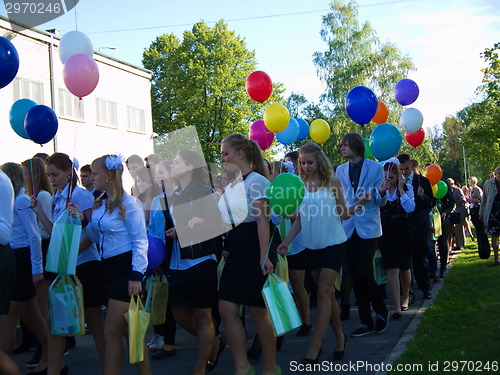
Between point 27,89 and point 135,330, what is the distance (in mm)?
20698

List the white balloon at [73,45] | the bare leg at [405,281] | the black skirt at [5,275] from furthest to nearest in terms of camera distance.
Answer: the bare leg at [405,281] → the white balloon at [73,45] → the black skirt at [5,275]

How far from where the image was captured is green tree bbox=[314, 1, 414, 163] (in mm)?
42406

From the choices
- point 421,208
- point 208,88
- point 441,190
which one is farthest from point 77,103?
point 421,208

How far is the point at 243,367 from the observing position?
4.54 metres

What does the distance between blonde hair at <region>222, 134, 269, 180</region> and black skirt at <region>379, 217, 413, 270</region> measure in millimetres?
3328

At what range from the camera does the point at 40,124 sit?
6.62m

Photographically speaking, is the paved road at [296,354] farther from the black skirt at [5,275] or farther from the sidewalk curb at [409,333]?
the black skirt at [5,275]

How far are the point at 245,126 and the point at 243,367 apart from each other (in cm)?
3249

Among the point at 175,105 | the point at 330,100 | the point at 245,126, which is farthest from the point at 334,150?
the point at 175,105

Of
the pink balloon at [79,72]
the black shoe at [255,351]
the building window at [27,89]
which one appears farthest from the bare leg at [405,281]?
the building window at [27,89]

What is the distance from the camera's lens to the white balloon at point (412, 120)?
31.9 ft

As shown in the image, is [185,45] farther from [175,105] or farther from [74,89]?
[74,89]

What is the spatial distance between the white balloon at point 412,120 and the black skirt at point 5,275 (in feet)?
23.4

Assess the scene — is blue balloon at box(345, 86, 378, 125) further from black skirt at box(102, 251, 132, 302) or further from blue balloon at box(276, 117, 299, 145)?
black skirt at box(102, 251, 132, 302)
